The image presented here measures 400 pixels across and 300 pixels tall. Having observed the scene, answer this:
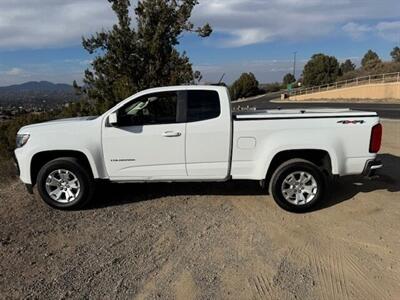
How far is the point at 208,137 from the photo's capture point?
636 centimetres

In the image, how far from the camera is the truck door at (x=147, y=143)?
6391 mm

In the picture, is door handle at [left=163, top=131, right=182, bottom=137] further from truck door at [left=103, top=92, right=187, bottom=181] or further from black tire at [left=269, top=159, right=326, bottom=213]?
black tire at [left=269, top=159, right=326, bottom=213]

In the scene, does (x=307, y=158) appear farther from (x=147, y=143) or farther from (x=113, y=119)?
(x=113, y=119)

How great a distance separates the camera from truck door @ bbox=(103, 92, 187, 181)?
21.0ft

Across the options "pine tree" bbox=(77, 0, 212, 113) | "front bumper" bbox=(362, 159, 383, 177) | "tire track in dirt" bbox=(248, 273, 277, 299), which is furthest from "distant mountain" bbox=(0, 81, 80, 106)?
"tire track in dirt" bbox=(248, 273, 277, 299)

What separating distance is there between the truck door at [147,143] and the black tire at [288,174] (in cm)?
131

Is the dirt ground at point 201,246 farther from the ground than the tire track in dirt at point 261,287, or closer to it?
farther from the ground

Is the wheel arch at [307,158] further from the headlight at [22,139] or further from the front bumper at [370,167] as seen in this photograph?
the headlight at [22,139]

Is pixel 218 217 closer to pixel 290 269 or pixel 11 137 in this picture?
pixel 290 269

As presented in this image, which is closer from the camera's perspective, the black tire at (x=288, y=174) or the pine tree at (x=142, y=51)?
the black tire at (x=288, y=174)

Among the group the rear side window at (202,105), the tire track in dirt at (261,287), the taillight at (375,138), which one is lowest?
the tire track in dirt at (261,287)

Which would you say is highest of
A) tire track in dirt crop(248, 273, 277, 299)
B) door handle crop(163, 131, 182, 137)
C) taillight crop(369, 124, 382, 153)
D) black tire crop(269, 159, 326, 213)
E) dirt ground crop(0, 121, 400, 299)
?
door handle crop(163, 131, 182, 137)

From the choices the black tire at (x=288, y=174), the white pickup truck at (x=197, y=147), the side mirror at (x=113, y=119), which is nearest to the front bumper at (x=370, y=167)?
the white pickup truck at (x=197, y=147)

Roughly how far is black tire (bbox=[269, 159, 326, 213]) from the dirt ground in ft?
0.48
